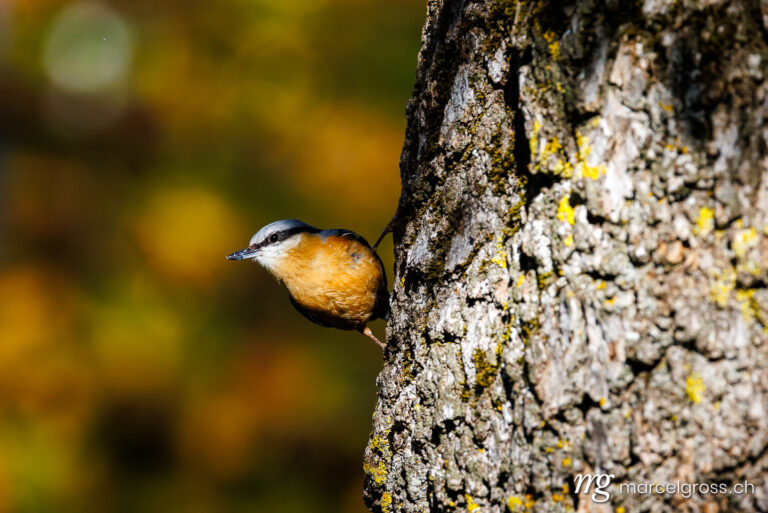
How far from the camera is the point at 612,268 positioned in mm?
1419

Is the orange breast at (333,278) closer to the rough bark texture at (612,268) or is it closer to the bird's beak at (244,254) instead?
the bird's beak at (244,254)

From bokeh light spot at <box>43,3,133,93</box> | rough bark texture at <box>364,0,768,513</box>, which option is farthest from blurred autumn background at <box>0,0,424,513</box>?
rough bark texture at <box>364,0,768,513</box>

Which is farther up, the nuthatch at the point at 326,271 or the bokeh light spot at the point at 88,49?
the bokeh light spot at the point at 88,49

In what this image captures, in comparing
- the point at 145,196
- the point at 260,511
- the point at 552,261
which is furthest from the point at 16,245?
the point at 552,261

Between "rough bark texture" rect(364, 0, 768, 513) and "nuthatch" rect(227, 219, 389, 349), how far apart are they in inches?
54.2

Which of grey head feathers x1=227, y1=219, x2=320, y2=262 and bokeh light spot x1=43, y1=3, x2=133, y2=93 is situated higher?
bokeh light spot x1=43, y1=3, x2=133, y2=93

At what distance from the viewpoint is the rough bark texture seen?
131 centimetres

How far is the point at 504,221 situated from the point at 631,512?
0.81 m

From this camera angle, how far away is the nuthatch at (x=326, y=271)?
317 cm

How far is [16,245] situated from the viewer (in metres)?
6.80

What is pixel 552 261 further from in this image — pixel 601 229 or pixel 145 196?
pixel 145 196

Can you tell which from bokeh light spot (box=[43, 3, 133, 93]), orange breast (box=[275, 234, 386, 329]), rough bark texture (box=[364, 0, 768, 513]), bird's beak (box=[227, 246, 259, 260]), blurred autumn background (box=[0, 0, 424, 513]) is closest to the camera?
rough bark texture (box=[364, 0, 768, 513])

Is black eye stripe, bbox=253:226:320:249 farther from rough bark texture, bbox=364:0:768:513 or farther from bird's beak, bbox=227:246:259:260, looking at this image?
rough bark texture, bbox=364:0:768:513

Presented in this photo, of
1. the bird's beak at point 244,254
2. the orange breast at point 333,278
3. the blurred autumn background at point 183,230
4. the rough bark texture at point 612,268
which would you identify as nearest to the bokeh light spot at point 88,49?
the blurred autumn background at point 183,230
